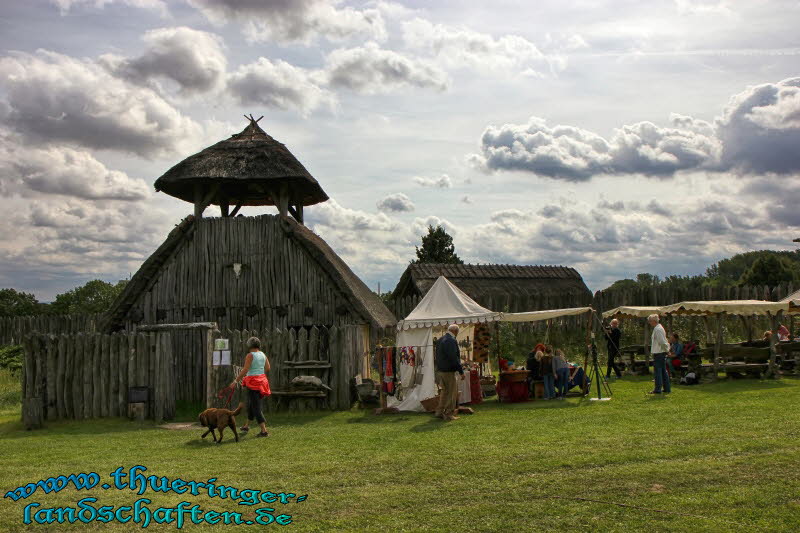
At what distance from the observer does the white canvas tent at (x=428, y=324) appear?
1574cm

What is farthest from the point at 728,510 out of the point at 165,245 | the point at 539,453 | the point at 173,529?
the point at 165,245

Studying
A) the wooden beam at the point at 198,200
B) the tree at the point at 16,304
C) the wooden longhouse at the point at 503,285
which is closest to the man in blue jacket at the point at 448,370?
the wooden beam at the point at 198,200

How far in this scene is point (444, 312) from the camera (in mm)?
16641

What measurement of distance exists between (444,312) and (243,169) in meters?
7.21

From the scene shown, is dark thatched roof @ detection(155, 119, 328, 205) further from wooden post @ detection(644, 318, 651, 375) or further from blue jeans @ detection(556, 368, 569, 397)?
wooden post @ detection(644, 318, 651, 375)

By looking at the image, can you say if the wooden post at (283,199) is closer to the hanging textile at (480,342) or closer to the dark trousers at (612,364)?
the hanging textile at (480,342)

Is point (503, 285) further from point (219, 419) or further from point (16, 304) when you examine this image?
point (16, 304)

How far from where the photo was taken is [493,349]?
2712 cm

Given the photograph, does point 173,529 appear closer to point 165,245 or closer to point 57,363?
point 57,363

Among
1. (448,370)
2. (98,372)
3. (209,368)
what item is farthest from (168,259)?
(448,370)

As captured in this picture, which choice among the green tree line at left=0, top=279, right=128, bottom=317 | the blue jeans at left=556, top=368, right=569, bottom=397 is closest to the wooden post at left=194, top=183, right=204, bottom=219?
the blue jeans at left=556, top=368, right=569, bottom=397

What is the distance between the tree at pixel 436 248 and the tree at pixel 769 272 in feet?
60.9

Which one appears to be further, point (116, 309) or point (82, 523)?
point (116, 309)

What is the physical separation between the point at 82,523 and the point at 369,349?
1343 centimetres
